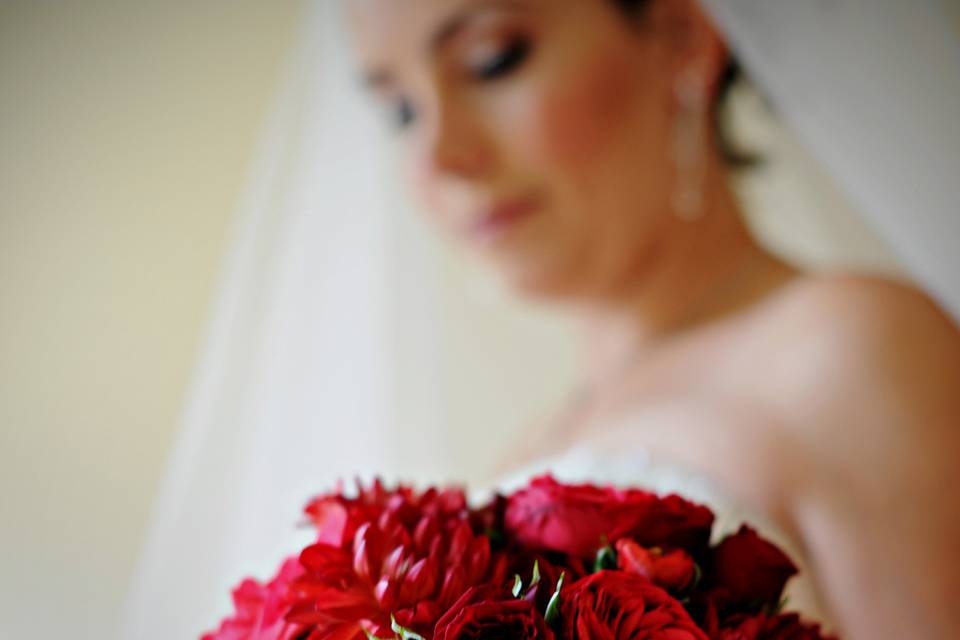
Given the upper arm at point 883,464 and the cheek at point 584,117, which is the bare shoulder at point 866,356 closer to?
the upper arm at point 883,464

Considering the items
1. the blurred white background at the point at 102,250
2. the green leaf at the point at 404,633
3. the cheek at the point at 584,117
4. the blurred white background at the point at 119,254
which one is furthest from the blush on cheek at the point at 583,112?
the green leaf at the point at 404,633

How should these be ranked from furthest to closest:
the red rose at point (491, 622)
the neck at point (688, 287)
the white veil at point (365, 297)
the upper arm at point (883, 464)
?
the neck at point (688, 287) < the white veil at point (365, 297) < the upper arm at point (883, 464) < the red rose at point (491, 622)

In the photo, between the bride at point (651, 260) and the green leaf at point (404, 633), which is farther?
the bride at point (651, 260)

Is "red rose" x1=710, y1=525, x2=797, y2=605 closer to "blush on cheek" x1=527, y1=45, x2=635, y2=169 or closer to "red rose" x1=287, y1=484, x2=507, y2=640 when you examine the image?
"red rose" x1=287, y1=484, x2=507, y2=640

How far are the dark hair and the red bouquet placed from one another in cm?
65

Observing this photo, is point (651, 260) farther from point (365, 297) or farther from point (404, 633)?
point (404, 633)

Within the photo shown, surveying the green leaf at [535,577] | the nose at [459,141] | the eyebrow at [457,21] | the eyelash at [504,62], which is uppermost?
the eyebrow at [457,21]

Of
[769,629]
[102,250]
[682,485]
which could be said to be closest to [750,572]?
[769,629]

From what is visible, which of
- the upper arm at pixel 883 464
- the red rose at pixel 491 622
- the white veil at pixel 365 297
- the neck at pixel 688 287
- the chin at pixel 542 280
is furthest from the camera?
the chin at pixel 542 280

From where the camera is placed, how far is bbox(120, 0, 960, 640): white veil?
69cm

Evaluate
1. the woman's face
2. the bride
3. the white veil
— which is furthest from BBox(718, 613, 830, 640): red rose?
the woman's face

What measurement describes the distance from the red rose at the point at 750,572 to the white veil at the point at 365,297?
380 millimetres

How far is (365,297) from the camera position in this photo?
102 cm

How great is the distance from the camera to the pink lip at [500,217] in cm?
93
